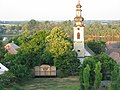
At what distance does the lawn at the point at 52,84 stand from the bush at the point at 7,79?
135 centimetres

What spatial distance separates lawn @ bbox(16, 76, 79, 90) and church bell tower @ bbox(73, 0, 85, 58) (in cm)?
494

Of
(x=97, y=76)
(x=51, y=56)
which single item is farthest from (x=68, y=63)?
(x=97, y=76)

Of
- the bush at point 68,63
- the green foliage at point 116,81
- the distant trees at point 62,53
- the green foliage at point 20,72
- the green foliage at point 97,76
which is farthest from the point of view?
the distant trees at point 62,53

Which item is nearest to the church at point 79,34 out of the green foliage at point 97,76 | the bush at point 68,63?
the bush at point 68,63

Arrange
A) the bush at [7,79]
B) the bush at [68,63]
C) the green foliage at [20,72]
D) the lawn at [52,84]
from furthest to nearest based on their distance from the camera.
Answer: the bush at [68,63] < the green foliage at [20,72] < the lawn at [52,84] < the bush at [7,79]

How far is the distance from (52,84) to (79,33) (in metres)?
9.54

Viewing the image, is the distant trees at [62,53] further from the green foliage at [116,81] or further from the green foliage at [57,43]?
the green foliage at [116,81]

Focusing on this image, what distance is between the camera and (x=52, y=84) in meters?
38.5

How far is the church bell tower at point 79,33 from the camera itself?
45.4 m

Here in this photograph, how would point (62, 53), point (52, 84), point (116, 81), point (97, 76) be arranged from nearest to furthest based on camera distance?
point (116, 81)
point (97, 76)
point (52, 84)
point (62, 53)

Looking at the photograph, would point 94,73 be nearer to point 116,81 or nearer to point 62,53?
point 116,81

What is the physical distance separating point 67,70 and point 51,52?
10.8ft

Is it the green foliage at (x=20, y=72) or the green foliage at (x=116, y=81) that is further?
the green foliage at (x=20, y=72)
